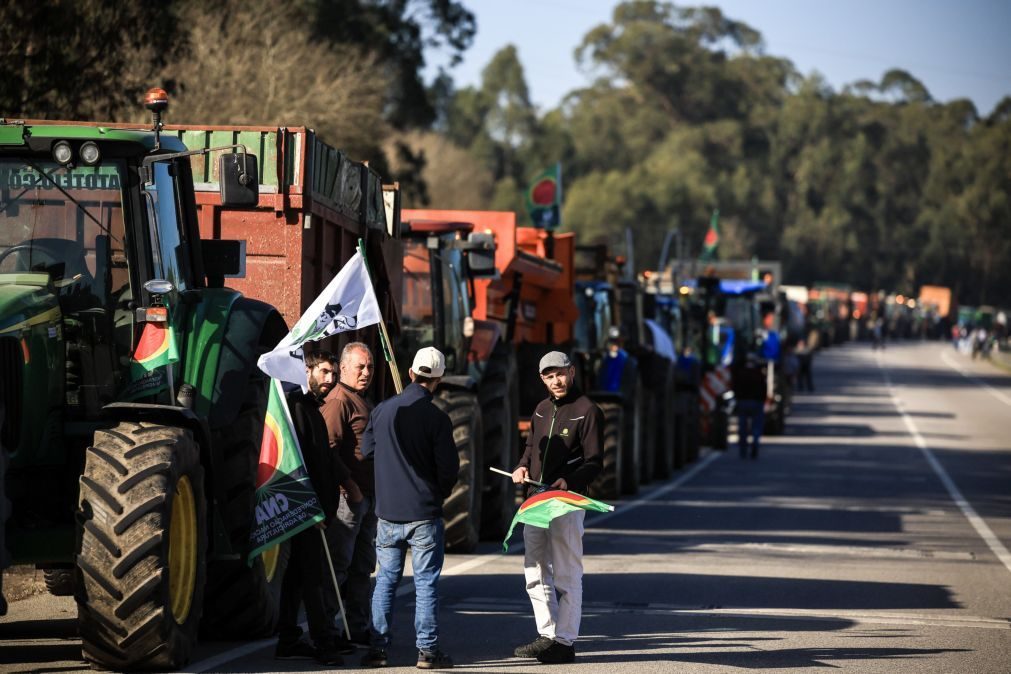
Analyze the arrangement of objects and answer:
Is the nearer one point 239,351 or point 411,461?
point 411,461

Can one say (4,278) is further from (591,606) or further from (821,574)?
(821,574)

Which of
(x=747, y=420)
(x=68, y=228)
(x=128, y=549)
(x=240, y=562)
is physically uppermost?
(x=68, y=228)

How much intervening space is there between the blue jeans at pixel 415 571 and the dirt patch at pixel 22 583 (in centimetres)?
358

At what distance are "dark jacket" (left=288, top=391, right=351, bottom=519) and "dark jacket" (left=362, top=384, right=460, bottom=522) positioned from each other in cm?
25

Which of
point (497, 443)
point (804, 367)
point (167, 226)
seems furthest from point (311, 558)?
point (804, 367)

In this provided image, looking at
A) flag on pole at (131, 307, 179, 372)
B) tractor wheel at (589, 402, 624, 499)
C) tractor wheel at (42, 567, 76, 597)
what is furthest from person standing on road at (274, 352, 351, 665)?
tractor wheel at (589, 402, 624, 499)

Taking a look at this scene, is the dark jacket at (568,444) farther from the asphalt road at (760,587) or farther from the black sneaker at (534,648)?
the asphalt road at (760,587)

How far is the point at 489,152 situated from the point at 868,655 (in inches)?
5145

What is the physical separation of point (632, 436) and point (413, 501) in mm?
14258

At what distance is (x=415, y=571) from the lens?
9.46m

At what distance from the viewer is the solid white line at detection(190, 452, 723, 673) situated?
9461 mm

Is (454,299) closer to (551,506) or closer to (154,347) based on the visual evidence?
(551,506)

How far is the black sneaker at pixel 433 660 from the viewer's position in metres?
9.43

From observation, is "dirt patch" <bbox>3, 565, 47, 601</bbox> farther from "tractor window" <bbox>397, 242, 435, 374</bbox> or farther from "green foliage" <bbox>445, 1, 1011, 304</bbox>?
"green foliage" <bbox>445, 1, 1011, 304</bbox>
